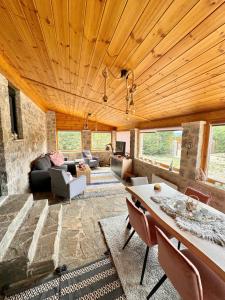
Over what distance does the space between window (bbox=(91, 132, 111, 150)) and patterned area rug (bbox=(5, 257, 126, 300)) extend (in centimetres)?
639

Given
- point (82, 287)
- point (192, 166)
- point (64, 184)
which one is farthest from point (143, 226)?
point (64, 184)

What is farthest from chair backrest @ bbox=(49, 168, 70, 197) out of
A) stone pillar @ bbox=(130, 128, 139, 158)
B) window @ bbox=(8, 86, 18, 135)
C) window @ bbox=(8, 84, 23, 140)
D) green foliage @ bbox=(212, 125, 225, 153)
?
green foliage @ bbox=(212, 125, 225, 153)

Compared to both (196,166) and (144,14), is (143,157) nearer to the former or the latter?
(196,166)

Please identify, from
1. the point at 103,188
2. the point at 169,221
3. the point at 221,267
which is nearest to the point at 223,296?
the point at 221,267

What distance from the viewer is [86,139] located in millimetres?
7551

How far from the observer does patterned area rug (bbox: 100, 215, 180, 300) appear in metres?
1.46

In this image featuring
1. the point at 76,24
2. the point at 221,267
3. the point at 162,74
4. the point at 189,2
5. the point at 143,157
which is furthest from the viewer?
the point at 143,157

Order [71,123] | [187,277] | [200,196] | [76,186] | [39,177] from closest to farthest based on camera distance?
[187,277], [200,196], [76,186], [39,177], [71,123]

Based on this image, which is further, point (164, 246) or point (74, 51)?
point (74, 51)

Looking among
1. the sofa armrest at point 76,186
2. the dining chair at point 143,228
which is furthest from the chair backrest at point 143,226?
the sofa armrest at point 76,186

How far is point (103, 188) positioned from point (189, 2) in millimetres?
4024

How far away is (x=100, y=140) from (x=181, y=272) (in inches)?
282

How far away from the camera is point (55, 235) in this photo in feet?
6.57

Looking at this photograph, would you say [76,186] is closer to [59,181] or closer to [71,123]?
[59,181]
